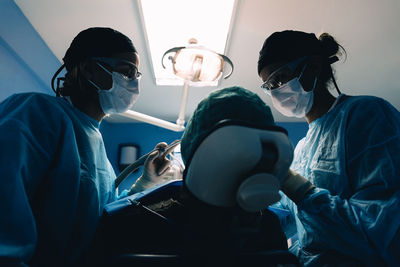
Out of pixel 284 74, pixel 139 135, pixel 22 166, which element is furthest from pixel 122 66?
pixel 139 135

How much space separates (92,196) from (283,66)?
1.01 meters

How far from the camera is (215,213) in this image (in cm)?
56

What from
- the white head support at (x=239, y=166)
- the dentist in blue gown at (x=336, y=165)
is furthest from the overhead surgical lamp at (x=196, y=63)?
the white head support at (x=239, y=166)

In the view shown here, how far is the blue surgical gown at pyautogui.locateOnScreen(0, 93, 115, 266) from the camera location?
22.0 inches

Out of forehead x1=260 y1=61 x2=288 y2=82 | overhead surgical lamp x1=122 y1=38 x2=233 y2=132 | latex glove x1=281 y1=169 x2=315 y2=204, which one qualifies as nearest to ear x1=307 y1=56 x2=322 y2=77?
forehead x1=260 y1=61 x2=288 y2=82

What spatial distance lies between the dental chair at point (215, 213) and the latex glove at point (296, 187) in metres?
0.10

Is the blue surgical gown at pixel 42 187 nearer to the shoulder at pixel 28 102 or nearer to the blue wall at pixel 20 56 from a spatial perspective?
the shoulder at pixel 28 102

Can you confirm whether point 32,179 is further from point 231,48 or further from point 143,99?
point 143,99

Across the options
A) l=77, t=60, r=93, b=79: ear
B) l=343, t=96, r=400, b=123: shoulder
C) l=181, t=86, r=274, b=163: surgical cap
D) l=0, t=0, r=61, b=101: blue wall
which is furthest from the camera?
l=0, t=0, r=61, b=101: blue wall

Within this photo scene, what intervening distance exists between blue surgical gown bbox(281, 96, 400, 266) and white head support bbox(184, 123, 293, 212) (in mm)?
433

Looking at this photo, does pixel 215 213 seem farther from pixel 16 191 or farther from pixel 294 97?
pixel 294 97

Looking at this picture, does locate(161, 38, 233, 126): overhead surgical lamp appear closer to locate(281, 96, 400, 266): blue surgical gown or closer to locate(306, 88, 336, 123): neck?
locate(306, 88, 336, 123): neck

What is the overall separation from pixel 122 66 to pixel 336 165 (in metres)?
1.06

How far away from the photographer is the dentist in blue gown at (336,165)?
2.28 ft
